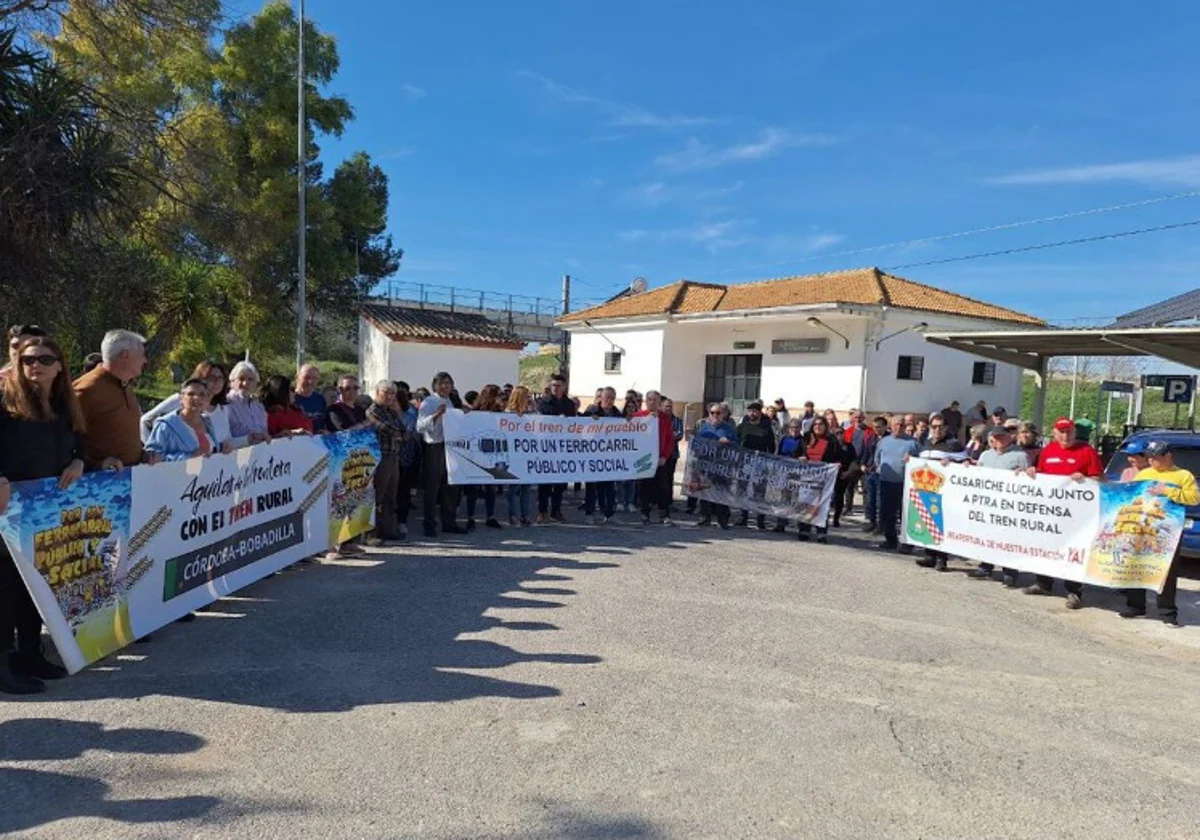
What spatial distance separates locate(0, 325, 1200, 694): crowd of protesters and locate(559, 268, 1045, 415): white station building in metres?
9.41

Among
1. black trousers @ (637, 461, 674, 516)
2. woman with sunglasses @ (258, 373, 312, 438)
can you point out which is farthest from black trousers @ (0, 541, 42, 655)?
black trousers @ (637, 461, 674, 516)

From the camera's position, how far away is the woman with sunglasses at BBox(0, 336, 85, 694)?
427 cm

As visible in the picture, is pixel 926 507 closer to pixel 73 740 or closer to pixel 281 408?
pixel 281 408

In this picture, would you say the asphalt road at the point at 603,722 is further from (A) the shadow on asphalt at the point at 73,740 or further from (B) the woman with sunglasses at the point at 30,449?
(B) the woman with sunglasses at the point at 30,449

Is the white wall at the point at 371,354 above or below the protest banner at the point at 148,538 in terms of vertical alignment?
above

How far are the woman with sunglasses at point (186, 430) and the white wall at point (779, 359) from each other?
19.9 m

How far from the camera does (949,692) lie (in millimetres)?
5016

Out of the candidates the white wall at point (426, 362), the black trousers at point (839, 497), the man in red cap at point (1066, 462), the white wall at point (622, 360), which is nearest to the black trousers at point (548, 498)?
the black trousers at point (839, 497)

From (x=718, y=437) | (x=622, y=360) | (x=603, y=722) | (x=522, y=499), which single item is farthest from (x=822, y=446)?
(x=622, y=360)

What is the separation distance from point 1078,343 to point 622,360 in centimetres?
1726

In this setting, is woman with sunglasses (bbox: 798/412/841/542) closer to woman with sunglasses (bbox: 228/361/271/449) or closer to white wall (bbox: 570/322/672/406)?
woman with sunglasses (bbox: 228/361/271/449)

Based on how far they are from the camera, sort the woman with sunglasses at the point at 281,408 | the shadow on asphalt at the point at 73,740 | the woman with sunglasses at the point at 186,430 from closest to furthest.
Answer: the shadow on asphalt at the point at 73,740 → the woman with sunglasses at the point at 186,430 → the woman with sunglasses at the point at 281,408

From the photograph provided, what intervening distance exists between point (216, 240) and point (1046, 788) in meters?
20.0

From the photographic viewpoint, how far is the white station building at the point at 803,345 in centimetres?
2298
